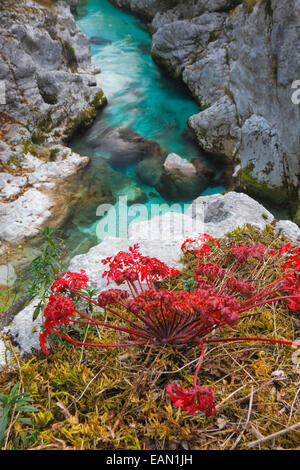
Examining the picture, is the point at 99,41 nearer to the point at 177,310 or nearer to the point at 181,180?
the point at 181,180

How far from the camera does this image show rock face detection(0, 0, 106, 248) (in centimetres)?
557

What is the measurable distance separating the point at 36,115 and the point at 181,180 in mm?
3721

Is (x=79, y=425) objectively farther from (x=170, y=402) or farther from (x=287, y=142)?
(x=287, y=142)

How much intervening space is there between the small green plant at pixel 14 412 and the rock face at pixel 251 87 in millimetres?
5279

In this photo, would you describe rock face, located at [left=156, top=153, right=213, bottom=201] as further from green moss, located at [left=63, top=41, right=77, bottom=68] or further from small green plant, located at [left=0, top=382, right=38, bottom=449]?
small green plant, located at [left=0, top=382, right=38, bottom=449]

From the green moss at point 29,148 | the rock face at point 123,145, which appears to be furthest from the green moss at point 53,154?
the rock face at point 123,145

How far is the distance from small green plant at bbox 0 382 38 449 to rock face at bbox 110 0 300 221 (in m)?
5.28

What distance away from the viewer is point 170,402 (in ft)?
4.96

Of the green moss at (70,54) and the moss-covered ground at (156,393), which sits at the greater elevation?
the green moss at (70,54)

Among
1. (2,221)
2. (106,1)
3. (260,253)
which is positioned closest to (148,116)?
(2,221)

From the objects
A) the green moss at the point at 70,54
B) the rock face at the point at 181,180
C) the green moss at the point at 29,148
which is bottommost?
the rock face at the point at 181,180

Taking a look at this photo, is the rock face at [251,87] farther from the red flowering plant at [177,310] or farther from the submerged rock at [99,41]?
the submerged rock at [99,41]

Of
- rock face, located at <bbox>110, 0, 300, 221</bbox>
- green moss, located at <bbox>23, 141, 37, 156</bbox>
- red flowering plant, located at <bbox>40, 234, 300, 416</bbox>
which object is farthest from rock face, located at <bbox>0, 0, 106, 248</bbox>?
red flowering plant, located at <bbox>40, 234, 300, 416</bbox>

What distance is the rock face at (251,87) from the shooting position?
5.12 metres
